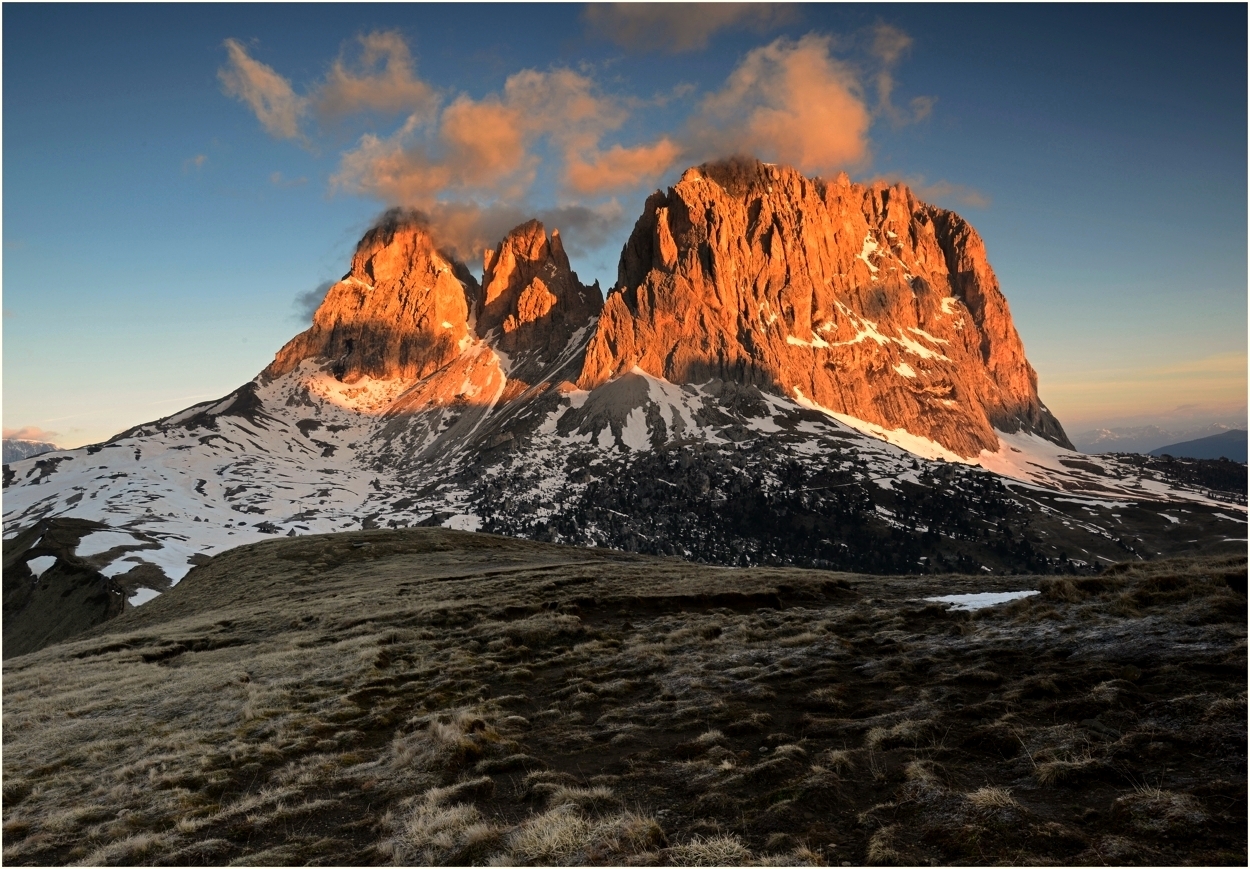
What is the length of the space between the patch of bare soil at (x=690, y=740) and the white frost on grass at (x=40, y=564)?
133m

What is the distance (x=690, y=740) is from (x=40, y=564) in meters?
166

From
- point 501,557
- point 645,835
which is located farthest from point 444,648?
point 501,557

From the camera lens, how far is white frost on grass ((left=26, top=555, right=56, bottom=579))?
13138 cm

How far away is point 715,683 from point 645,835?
27.9 feet

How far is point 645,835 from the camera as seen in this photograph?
1016cm

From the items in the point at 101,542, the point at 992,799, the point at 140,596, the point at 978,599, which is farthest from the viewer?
the point at 101,542

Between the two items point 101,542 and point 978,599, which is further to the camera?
point 101,542

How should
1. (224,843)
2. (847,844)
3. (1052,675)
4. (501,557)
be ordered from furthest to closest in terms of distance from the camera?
(501,557)
(1052,675)
(224,843)
(847,844)

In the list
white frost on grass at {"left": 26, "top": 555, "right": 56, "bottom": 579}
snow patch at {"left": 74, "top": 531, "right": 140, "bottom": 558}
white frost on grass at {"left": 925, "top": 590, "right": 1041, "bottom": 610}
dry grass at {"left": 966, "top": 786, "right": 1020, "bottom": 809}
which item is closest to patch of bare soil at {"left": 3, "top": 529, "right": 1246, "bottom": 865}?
dry grass at {"left": 966, "top": 786, "right": 1020, "bottom": 809}

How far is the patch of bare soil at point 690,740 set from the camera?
10047 millimetres

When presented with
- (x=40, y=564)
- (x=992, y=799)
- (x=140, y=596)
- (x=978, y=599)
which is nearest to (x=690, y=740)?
(x=992, y=799)

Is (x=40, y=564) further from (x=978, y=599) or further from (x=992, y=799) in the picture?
(x=992, y=799)

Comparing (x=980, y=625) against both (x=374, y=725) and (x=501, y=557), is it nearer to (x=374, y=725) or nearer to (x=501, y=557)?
(x=374, y=725)

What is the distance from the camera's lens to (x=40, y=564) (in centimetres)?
13450
